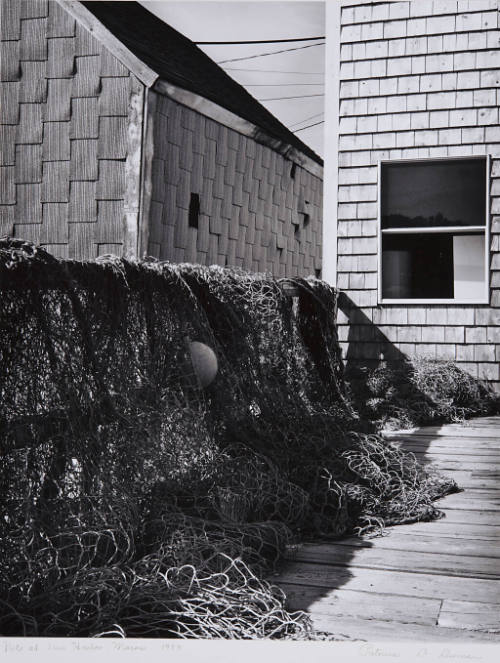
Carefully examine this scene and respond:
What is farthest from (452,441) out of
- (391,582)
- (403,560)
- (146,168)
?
(146,168)

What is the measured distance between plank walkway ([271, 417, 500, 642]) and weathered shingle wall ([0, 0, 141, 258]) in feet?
13.9

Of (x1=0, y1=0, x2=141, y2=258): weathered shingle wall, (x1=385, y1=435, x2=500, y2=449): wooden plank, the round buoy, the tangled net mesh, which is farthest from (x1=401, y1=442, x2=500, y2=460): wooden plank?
(x1=0, y1=0, x2=141, y2=258): weathered shingle wall

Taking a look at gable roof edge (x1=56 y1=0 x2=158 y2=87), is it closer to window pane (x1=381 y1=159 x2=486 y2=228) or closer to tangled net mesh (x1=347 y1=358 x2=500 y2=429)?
window pane (x1=381 y1=159 x2=486 y2=228)

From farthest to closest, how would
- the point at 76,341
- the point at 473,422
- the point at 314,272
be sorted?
the point at 314,272, the point at 473,422, the point at 76,341

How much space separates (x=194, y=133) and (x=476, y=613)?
5818 mm

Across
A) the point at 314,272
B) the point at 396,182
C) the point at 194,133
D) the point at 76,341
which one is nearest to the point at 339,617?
the point at 76,341

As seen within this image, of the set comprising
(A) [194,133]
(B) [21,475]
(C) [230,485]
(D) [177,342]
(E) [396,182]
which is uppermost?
(A) [194,133]

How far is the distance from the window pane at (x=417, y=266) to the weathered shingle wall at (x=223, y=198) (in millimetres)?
1814

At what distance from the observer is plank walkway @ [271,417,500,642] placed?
218cm

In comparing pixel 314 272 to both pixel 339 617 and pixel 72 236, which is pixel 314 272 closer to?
pixel 72 236

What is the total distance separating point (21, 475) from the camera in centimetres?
226

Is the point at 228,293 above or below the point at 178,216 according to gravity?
below

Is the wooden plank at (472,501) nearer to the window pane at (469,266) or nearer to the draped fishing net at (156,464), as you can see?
the draped fishing net at (156,464)

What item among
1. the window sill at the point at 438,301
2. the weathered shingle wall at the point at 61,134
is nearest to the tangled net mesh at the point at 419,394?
the window sill at the point at 438,301
